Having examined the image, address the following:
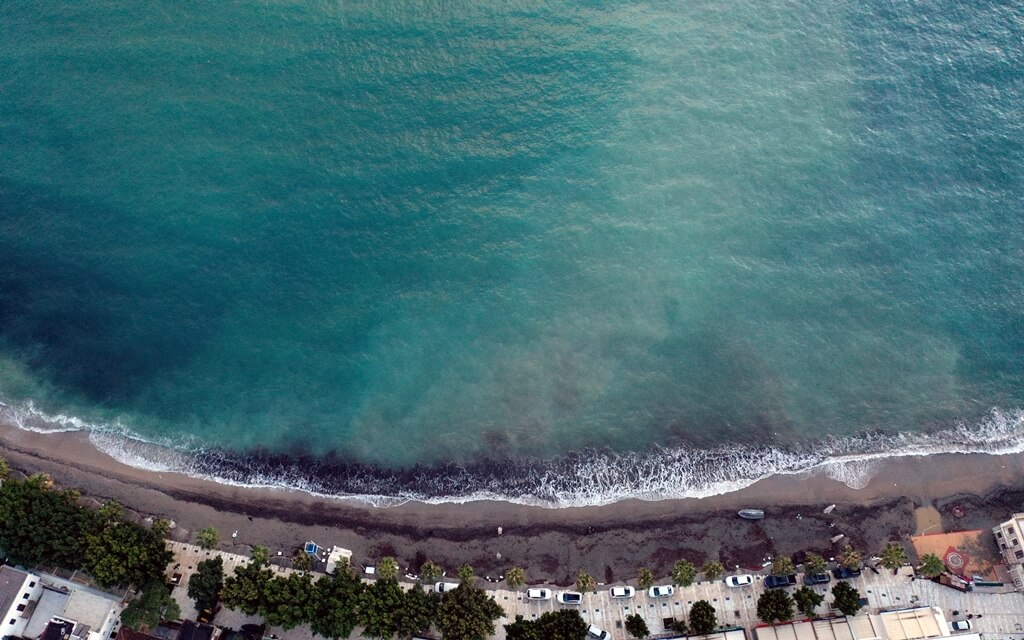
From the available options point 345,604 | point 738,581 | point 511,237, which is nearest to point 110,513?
point 345,604

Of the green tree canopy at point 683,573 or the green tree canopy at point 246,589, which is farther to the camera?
the green tree canopy at point 683,573

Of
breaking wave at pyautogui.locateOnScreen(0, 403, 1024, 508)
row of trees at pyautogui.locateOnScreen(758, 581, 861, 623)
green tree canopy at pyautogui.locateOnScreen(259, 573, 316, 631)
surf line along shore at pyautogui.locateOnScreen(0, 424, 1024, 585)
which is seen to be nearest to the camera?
green tree canopy at pyautogui.locateOnScreen(259, 573, 316, 631)

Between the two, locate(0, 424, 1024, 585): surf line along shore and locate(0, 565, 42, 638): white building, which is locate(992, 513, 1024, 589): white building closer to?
locate(0, 424, 1024, 585): surf line along shore

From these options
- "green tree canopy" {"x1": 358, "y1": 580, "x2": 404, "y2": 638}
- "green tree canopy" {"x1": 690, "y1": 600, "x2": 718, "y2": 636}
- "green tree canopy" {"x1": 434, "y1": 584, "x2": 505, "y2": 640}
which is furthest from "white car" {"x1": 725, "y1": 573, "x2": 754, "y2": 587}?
"green tree canopy" {"x1": 358, "y1": 580, "x2": 404, "y2": 638}

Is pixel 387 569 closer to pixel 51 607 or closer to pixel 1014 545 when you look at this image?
pixel 51 607

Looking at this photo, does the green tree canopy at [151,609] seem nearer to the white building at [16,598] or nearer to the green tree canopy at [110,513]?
the green tree canopy at [110,513]

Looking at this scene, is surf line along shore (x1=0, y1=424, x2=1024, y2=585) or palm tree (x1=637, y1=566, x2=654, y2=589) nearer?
palm tree (x1=637, y1=566, x2=654, y2=589)

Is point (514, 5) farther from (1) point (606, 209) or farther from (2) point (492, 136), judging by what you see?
(1) point (606, 209)

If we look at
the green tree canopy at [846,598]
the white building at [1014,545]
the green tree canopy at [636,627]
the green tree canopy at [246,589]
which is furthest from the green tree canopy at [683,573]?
the green tree canopy at [246,589]
